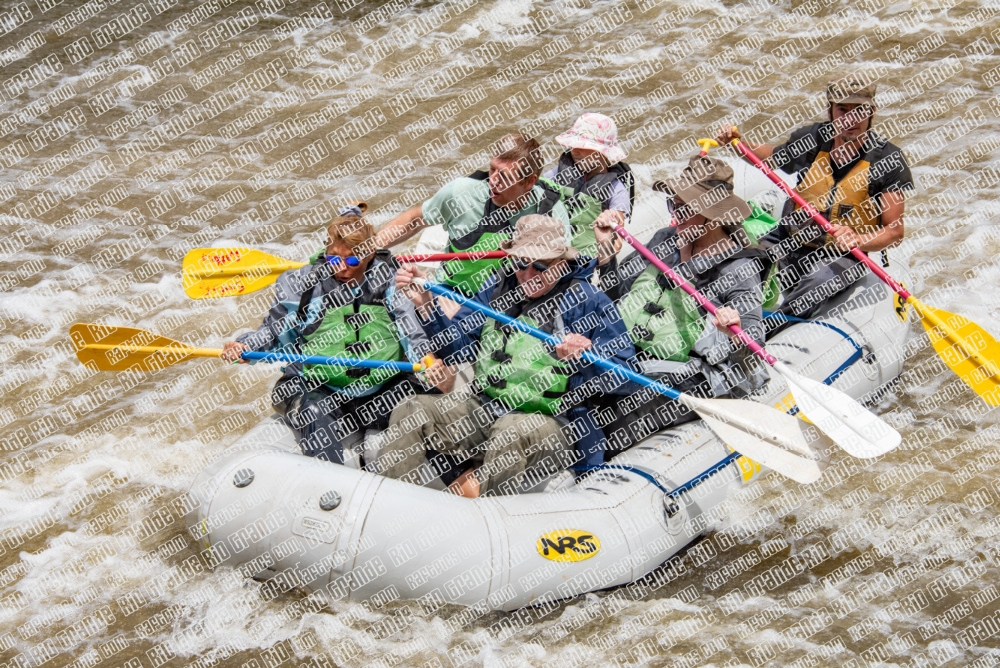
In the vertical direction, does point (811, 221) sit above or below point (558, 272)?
below

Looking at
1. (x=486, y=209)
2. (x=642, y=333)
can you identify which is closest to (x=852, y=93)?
(x=642, y=333)

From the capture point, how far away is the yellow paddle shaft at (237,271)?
569cm

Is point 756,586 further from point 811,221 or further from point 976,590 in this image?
point 811,221

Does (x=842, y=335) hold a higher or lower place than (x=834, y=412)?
lower

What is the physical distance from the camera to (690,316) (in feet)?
17.0

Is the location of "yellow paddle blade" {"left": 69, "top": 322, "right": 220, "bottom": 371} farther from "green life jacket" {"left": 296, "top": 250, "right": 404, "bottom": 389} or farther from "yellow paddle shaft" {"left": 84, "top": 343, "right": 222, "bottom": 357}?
"green life jacket" {"left": 296, "top": 250, "right": 404, "bottom": 389}

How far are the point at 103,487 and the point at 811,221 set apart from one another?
4005mm

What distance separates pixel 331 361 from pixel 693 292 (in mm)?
1649

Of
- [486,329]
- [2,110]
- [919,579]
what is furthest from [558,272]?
[2,110]

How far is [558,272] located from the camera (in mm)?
4734

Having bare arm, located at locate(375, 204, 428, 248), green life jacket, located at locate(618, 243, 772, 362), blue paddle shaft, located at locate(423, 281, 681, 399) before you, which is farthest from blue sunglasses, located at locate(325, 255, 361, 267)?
green life jacket, located at locate(618, 243, 772, 362)

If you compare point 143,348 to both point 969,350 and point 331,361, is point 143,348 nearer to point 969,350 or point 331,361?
point 331,361

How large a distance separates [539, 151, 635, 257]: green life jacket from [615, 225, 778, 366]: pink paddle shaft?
0.30 meters

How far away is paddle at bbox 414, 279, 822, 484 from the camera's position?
15.1 feet
